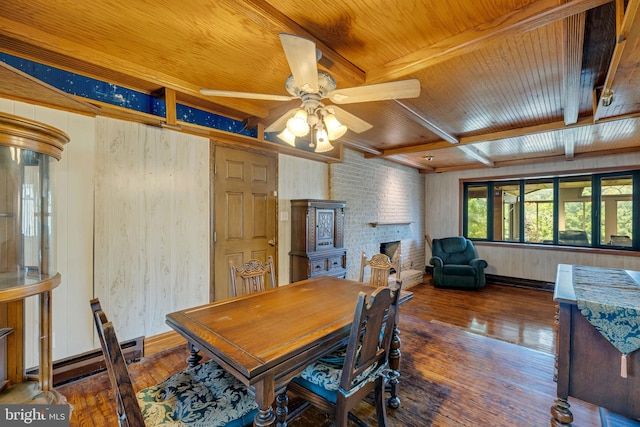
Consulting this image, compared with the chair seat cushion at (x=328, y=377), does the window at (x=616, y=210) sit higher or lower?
higher

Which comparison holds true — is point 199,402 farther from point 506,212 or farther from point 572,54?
point 506,212

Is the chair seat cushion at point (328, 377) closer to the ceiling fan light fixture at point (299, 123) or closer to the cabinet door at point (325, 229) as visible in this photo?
the ceiling fan light fixture at point (299, 123)

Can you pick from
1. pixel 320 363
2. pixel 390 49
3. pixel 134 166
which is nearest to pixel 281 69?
pixel 390 49

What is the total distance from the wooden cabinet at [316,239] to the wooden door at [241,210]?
0.30 meters

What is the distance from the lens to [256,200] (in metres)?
3.46

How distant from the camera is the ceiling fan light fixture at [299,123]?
1726mm

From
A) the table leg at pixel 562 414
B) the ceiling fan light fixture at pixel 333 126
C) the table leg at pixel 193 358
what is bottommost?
the table leg at pixel 562 414

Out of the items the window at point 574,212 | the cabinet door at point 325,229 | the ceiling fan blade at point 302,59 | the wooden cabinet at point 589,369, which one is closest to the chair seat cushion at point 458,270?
the window at point 574,212

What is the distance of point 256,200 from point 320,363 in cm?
230

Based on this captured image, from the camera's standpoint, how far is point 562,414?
5.13 feet

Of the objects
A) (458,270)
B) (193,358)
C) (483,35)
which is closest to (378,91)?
(483,35)

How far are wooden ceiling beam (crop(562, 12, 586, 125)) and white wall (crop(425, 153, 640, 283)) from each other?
11.1 feet

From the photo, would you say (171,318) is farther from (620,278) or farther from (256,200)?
(620,278)

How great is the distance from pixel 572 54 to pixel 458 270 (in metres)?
4.12
